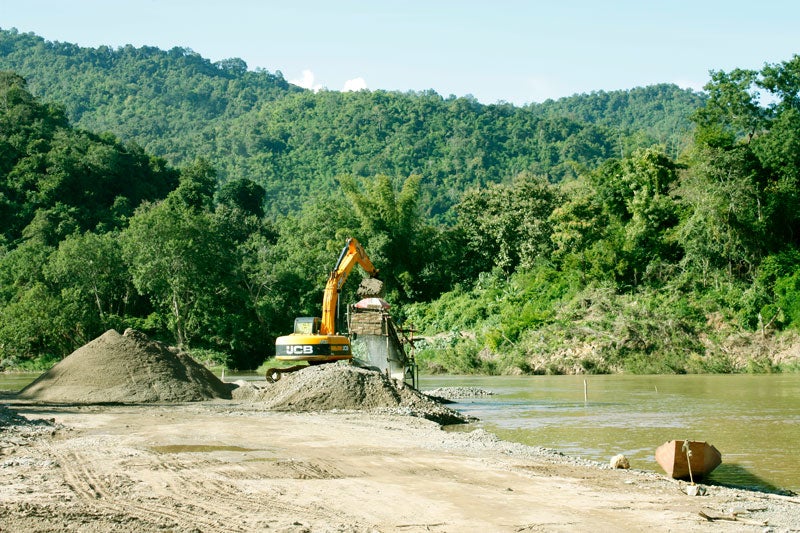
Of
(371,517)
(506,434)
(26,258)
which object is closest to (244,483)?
(371,517)

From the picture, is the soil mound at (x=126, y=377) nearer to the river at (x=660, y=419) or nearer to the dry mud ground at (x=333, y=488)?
the river at (x=660, y=419)

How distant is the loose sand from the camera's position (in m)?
8.20

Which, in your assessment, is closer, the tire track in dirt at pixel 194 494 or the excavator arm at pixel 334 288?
the tire track in dirt at pixel 194 494

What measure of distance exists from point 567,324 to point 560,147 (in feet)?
178

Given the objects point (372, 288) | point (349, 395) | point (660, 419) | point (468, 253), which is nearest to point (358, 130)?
point (468, 253)

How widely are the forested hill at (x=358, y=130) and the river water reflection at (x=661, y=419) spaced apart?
30.8 metres

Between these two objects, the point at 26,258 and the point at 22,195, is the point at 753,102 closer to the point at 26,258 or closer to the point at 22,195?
the point at 26,258

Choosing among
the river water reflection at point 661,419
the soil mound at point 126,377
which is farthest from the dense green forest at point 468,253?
the soil mound at point 126,377

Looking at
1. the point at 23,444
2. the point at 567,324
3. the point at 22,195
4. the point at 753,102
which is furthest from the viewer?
the point at 22,195

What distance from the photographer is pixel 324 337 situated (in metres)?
24.0

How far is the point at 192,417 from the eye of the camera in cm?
1870

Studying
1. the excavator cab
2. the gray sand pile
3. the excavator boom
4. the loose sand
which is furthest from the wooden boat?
the excavator cab

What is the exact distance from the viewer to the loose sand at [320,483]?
26.9 feet

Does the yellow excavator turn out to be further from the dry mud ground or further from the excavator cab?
the dry mud ground
